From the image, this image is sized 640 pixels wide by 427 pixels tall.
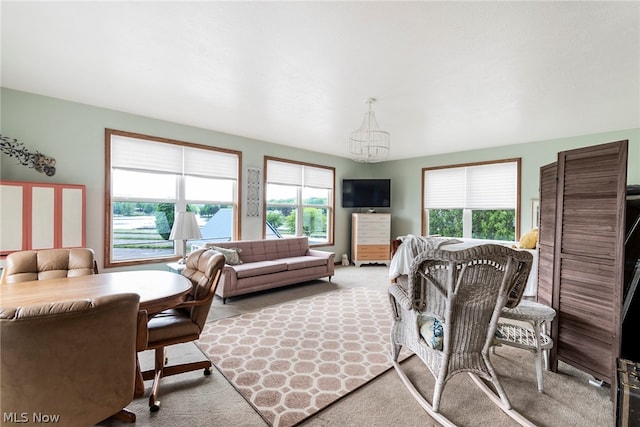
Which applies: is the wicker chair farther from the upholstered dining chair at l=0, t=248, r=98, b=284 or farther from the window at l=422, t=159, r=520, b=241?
the window at l=422, t=159, r=520, b=241

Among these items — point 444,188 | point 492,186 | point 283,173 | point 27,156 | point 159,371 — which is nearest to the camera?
point 159,371

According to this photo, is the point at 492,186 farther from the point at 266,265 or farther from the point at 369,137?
the point at 266,265

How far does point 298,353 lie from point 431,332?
124 centimetres

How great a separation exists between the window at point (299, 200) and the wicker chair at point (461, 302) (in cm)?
423

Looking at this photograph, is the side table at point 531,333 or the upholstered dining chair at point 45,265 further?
the upholstered dining chair at point 45,265

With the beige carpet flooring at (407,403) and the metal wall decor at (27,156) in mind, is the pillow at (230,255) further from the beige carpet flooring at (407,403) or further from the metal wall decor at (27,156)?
the metal wall decor at (27,156)

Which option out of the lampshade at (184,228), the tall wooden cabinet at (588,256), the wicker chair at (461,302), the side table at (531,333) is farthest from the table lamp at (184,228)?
the tall wooden cabinet at (588,256)

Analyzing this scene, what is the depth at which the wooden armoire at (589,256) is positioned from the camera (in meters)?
1.85

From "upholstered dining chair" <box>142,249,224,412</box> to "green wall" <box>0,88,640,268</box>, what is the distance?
255 cm

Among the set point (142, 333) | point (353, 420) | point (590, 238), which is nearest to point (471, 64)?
point (590, 238)

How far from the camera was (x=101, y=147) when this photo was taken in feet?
12.6

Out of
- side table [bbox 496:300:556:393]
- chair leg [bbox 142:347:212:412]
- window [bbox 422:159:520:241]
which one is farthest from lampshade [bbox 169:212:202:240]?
window [bbox 422:159:520:241]

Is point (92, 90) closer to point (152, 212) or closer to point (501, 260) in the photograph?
point (152, 212)

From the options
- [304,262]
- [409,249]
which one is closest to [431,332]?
[409,249]
